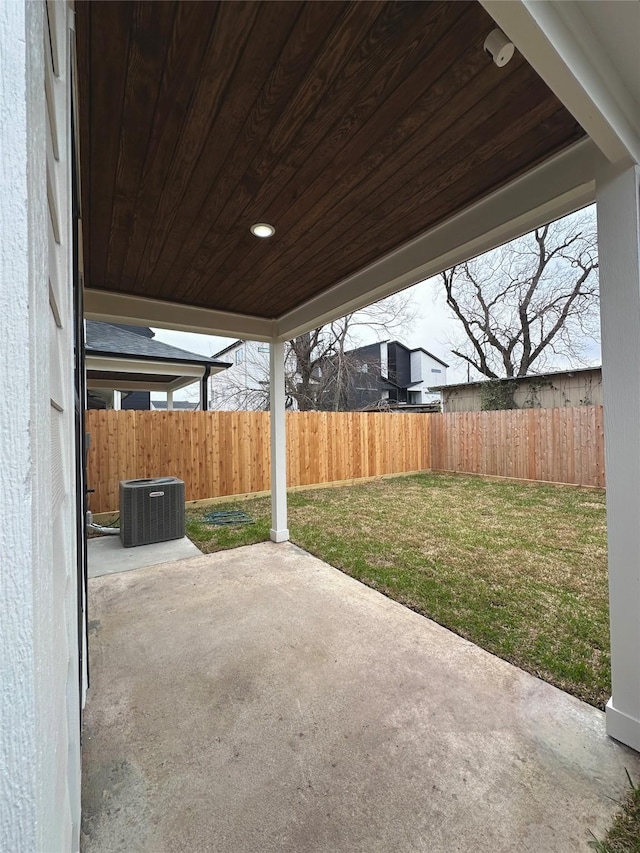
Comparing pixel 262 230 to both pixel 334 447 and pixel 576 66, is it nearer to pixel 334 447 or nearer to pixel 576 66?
pixel 576 66

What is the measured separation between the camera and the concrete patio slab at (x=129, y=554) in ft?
12.3

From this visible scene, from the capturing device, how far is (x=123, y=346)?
257 inches

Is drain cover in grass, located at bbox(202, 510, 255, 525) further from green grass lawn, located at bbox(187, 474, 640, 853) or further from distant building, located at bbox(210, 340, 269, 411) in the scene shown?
distant building, located at bbox(210, 340, 269, 411)

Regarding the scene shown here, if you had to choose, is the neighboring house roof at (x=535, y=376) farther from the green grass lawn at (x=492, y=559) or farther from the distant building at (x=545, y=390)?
the green grass lawn at (x=492, y=559)

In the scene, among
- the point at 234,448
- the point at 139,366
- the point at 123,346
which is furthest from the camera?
the point at 234,448

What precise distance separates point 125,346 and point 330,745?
657 cm

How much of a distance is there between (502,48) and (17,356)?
175 cm

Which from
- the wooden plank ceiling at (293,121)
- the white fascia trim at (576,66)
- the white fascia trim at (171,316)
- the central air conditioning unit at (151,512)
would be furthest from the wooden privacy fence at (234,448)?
the white fascia trim at (576,66)

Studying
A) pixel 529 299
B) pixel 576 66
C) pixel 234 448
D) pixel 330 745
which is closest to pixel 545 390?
pixel 529 299

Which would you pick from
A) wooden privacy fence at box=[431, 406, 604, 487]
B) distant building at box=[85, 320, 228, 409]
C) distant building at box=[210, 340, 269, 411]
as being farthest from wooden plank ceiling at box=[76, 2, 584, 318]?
distant building at box=[210, 340, 269, 411]

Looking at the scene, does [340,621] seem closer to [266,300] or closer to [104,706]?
[104,706]

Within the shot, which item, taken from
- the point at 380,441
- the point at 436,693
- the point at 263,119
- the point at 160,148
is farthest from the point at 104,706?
the point at 380,441

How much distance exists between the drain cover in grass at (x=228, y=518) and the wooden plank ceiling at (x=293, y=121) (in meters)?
3.75

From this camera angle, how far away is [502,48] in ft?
4.15
